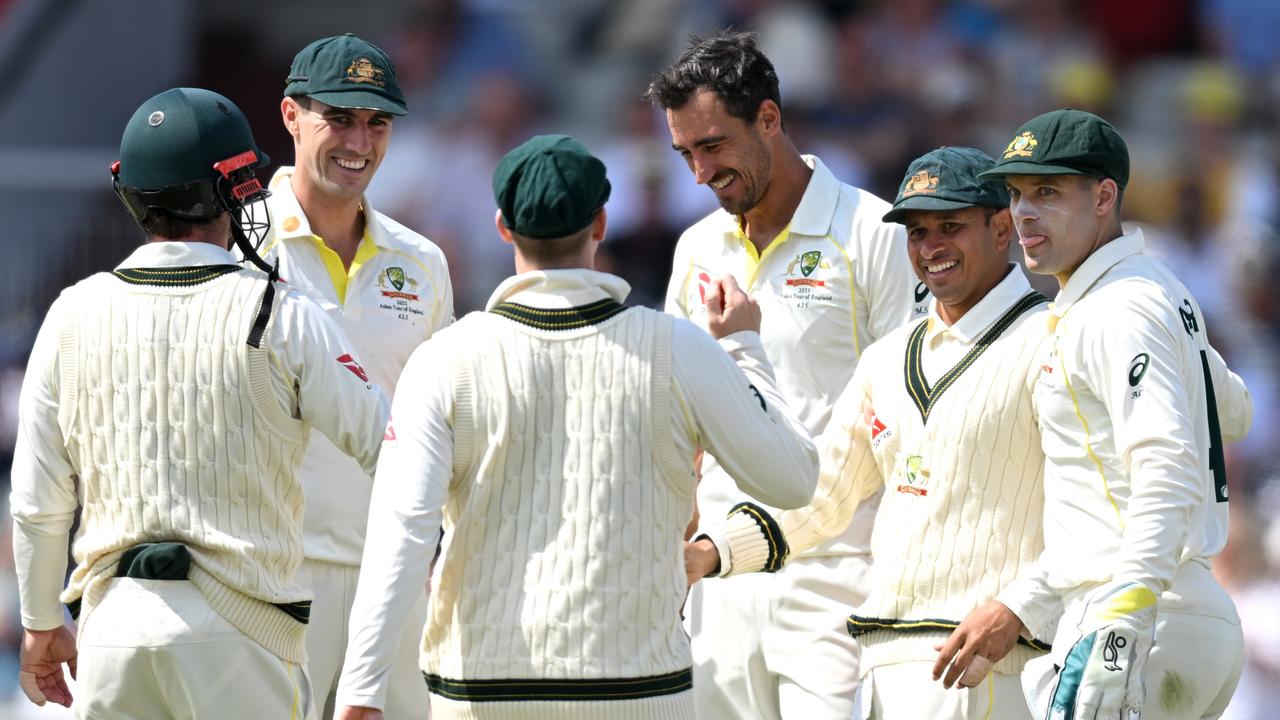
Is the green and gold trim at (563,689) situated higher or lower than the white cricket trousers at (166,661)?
higher

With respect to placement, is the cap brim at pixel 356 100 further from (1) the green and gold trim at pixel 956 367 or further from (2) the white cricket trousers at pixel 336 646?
(1) the green and gold trim at pixel 956 367

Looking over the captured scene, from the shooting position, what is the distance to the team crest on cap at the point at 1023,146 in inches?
168

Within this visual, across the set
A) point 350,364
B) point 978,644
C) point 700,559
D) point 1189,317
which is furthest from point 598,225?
point 1189,317

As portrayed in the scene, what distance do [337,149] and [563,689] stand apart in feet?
6.52

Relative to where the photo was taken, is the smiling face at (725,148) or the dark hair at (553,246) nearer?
the dark hair at (553,246)

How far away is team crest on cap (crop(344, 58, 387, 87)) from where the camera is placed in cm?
503

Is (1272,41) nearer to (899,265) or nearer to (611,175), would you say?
(611,175)

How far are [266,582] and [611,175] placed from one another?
741 cm

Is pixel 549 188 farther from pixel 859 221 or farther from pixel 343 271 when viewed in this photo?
pixel 859 221

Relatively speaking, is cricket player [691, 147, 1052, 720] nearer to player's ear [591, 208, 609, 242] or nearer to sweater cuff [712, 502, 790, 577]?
sweater cuff [712, 502, 790, 577]

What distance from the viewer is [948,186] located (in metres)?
4.42

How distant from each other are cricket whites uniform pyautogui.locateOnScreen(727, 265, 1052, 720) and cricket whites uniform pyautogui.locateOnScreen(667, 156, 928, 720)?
1.76 feet

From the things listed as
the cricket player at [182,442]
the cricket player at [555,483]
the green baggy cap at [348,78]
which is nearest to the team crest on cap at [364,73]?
Answer: the green baggy cap at [348,78]

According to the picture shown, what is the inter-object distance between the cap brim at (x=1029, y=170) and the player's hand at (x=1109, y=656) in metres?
0.97
